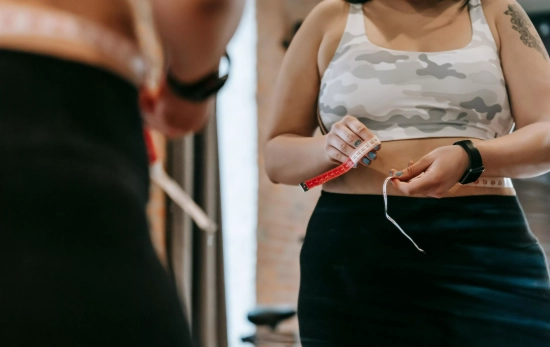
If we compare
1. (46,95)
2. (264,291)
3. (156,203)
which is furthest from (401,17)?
(156,203)

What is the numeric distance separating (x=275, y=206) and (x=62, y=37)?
116 cm

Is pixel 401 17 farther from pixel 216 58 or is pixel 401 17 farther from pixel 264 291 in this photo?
pixel 264 291

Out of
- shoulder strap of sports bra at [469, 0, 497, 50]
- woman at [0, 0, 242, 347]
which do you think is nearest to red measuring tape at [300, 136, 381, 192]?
shoulder strap of sports bra at [469, 0, 497, 50]

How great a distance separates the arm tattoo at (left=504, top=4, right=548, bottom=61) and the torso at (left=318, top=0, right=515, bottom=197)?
38mm

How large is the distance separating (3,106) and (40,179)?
2.5 inches

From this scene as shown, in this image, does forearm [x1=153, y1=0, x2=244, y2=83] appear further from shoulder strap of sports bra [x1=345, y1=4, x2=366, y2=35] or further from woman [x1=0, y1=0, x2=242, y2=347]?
shoulder strap of sports bra [x1=345, y1=4, x2=366, y2=35]

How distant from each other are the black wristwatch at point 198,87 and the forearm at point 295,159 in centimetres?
35

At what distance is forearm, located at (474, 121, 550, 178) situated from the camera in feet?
2.73

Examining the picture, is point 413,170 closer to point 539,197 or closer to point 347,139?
point 347,139

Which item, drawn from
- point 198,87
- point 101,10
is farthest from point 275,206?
point 101,10

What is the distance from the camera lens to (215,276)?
2240 mm

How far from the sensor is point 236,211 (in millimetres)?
2174

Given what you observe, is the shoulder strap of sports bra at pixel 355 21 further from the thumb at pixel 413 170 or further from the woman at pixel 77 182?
the woman at pixel 77 182

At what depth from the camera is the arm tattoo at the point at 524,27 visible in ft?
2.99
